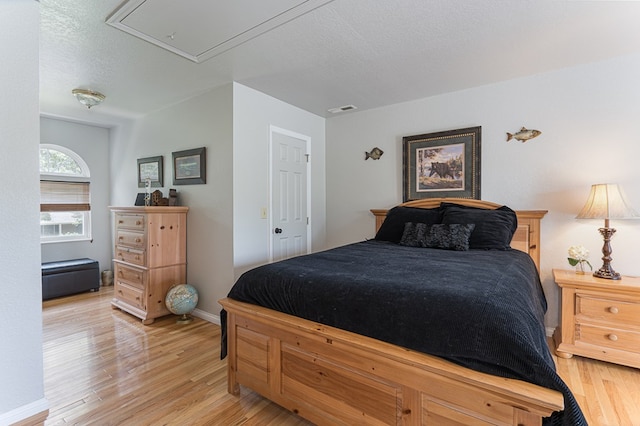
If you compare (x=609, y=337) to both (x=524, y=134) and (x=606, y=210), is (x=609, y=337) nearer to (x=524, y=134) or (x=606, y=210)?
(x=606, y=210)

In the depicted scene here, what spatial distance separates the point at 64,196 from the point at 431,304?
542cm

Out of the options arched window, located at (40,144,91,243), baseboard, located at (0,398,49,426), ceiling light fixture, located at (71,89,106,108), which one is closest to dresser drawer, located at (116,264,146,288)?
baseboard, located at (0,398,49,426)

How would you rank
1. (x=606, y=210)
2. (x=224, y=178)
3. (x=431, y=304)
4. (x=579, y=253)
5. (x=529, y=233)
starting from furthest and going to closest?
(x=224, y=178) → (x=529, y=233) → (x=579, y=253) → (x=606, y=210) → (x=431, y=304)

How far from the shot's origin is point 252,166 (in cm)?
323

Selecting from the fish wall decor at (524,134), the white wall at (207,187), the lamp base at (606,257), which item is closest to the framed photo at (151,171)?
the white wall at (207,187)

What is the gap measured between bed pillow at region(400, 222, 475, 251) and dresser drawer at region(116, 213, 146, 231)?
276 cm

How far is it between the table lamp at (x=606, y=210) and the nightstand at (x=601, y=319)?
0.11 meters

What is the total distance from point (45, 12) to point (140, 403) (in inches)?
102

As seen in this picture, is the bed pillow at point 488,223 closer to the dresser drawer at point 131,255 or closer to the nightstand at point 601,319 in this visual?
the nightstand at point 601,319

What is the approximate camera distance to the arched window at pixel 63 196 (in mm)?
4309

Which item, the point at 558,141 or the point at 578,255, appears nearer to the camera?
the point at 578,255

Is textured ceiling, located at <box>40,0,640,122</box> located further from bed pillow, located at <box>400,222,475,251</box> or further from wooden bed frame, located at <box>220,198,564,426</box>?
wooden bed frame, located at <box>220,198,564,426</box>

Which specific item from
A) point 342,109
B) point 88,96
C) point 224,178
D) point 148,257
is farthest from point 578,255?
point 88,96

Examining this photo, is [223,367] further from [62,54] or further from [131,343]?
[62,54]
